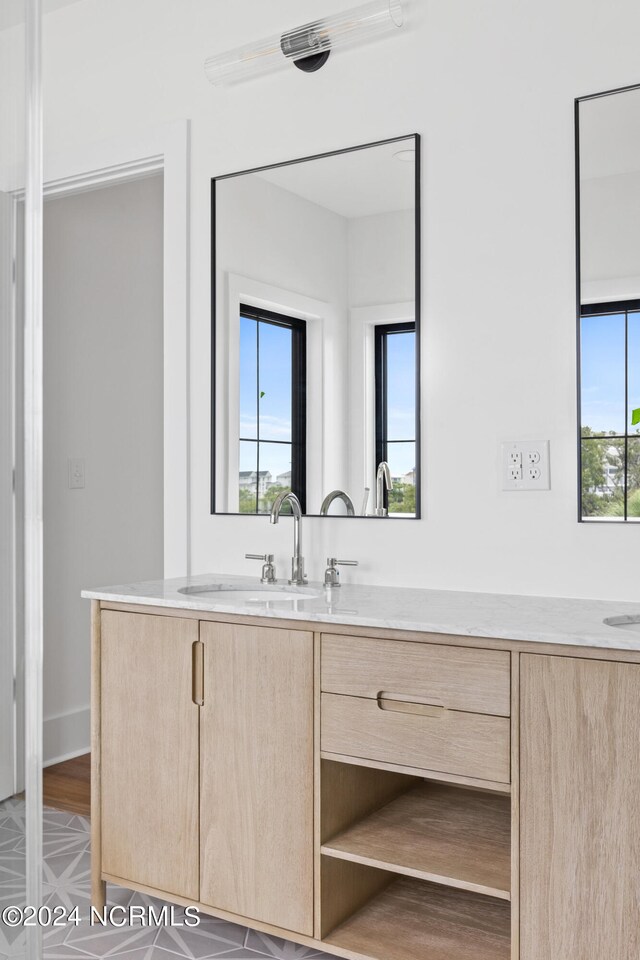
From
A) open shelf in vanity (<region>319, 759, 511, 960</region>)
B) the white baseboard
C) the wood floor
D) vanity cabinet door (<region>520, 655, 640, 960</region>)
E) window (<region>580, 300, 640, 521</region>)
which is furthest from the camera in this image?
the white baseboard

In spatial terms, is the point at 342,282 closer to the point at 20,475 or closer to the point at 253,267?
the point at 253,267

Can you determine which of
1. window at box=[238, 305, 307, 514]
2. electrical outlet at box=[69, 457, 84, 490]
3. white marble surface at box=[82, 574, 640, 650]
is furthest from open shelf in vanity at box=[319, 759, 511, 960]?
electrical outlet at box=[69, 457, 84, 490]

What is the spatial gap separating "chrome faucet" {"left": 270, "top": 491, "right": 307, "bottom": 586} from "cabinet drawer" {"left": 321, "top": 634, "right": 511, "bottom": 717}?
0.46 meters

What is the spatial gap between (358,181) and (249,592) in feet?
3.71

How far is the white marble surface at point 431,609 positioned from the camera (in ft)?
4.99

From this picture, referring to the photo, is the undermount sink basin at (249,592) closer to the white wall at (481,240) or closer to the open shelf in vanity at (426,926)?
the white wall at (481,240)

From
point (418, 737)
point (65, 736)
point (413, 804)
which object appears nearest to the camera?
point (418, 737)

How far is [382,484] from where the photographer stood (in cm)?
219

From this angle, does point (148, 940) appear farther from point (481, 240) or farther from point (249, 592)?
point (481, 240)

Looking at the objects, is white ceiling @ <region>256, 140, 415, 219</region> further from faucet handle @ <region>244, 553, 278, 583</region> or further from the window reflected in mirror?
faucet handle @ <region>244, 553, 278, 583</region>

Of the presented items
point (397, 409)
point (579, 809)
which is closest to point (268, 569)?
point (397, 409)

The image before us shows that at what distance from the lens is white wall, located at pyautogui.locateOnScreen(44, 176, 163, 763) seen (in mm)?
3309

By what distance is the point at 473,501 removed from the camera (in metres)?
2.06

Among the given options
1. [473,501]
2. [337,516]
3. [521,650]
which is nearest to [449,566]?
[473,501]
